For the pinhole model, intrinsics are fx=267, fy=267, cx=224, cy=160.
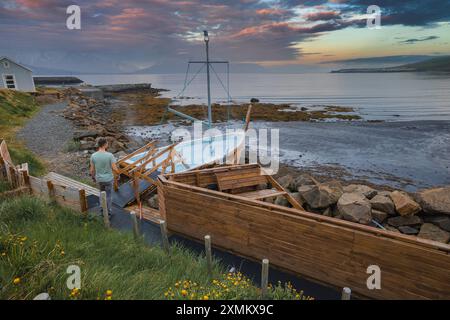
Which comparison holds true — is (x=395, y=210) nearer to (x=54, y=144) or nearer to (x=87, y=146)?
(x=87, y=146)

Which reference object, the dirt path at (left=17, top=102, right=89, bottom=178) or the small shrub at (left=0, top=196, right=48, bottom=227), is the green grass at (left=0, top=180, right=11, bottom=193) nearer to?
the small shrub at (left=0, top=196, right=48, bottom=227)

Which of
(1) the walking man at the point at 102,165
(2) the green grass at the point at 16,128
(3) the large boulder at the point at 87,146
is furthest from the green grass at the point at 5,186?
(3) the large boulder at the point at 87,146

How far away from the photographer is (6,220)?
5.45m

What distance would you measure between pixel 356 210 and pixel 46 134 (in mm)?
20967

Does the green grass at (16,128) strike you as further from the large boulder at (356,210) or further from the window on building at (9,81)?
the large boulder at (356,210)

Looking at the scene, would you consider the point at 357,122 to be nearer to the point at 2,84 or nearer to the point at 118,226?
the point at 118,226

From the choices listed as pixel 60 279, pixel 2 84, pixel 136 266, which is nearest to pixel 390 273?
pixel 136 266

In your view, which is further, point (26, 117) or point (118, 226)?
point (26, 117)

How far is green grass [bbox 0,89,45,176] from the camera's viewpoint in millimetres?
11797

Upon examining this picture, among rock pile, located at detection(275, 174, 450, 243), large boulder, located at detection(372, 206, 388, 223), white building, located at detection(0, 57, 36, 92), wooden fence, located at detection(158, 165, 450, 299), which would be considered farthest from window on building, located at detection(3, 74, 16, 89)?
large boulder, located at detection(372, 206, 388, 223)

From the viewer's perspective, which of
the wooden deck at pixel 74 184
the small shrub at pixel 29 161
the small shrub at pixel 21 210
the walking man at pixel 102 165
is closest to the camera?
the small shrub at pixel 21 210

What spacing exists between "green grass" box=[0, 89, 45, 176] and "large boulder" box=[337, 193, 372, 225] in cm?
1172

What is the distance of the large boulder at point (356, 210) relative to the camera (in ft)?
28.3
